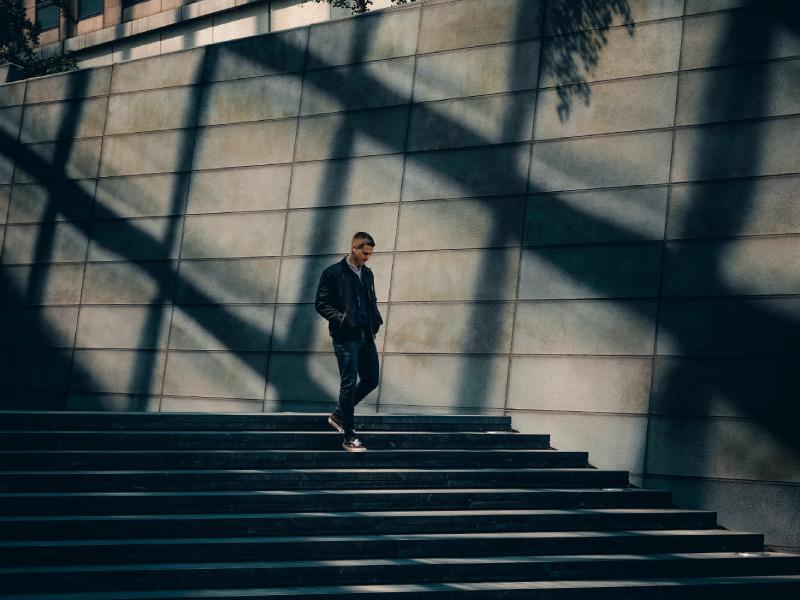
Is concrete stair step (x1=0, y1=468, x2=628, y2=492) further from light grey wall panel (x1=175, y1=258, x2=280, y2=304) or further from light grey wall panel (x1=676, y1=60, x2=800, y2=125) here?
light grey wall panel (x1=175, y1=258, x2=280, y2=304)

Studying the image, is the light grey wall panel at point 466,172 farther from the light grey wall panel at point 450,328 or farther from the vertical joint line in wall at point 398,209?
the light grey wall panel at point 450,328

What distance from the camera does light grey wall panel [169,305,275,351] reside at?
13.5 meters

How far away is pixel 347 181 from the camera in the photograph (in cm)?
1334

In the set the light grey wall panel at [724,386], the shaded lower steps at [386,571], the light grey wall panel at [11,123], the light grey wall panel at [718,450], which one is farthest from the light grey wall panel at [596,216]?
the light grey wall panel at [11,123]

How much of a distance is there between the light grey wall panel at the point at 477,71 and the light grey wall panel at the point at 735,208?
250 centimetres

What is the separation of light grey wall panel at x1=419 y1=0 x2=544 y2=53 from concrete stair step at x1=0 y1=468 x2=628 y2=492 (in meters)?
5.53

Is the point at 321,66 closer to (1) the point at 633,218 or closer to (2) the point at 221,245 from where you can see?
(2) the point at 221,245

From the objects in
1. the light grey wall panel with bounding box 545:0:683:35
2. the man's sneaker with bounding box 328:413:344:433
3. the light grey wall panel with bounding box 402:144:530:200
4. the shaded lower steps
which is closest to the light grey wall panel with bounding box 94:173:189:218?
the light grey wall panel with bounding box 402:144:530:200

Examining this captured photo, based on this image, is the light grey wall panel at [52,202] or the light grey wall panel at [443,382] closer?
the light grey wall panel at [443,382]

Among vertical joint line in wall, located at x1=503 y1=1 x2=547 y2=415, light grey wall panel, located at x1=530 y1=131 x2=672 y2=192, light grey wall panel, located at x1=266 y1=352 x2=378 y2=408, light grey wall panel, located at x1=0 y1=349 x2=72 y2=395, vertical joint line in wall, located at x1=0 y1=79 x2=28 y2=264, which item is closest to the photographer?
light grey wall panel, located at x1=530 y1=131 x2=672 y2=192

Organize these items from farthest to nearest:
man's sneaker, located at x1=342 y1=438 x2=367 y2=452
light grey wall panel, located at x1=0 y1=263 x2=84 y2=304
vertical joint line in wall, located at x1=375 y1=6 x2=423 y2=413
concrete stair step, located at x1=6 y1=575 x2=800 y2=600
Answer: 1. light grey wall panel, located at x1=0 y1=263 x2=84 y2=304
2. vertical joint line in wall, located at x1=375 y1=6 x2=423 y2=413
3. man's sneaker, located at x1=342 y1=438 x2=367 y2=452
4. concrete stair step, located at x1=6 y1=575 x2=800 y2=600

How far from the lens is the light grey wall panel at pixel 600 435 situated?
421 inches

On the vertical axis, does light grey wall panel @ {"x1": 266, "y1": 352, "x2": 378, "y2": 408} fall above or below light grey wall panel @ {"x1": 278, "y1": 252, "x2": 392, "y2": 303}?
below

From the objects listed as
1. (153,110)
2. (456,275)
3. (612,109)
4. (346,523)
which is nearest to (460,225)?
(456,275)
